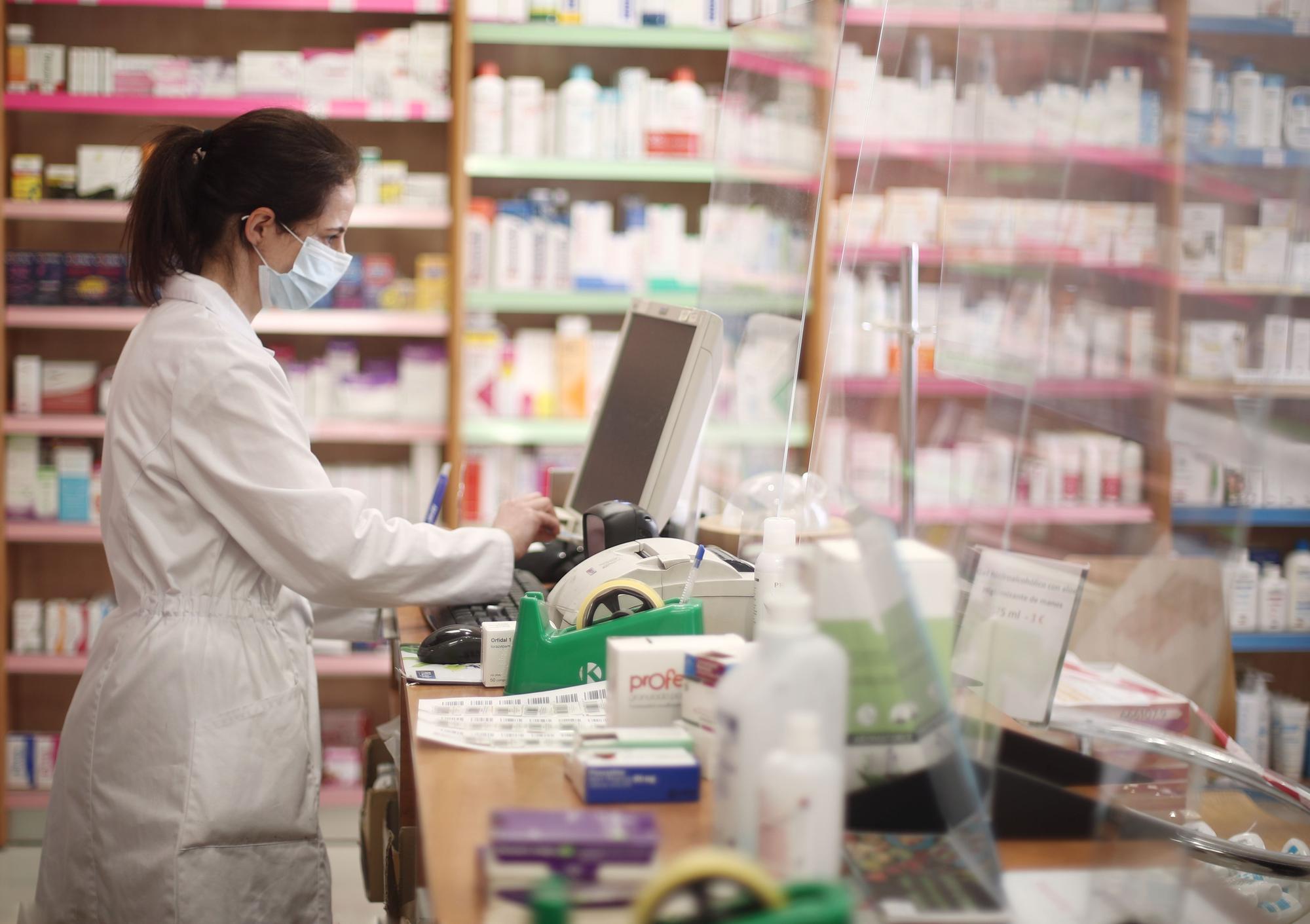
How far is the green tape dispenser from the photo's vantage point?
147 cm

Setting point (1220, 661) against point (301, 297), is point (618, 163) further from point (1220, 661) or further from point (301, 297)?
point (1220, 661)

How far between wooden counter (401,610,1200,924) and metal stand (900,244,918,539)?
0.59 m

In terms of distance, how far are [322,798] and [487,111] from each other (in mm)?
2093

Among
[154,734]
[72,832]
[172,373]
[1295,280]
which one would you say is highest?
[1295,280]

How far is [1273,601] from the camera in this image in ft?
11.2

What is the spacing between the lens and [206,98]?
3498 mm

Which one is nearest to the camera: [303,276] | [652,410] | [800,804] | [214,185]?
[800,804]

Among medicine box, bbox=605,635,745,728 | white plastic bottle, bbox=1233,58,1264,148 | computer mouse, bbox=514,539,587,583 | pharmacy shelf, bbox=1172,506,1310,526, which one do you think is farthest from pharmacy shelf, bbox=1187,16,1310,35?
computer mouse, bbox=514,539,587,583

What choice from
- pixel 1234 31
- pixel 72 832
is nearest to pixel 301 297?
pixel 72 832

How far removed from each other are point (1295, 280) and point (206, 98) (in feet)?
9.76

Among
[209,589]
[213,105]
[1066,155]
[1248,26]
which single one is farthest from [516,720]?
[213,105]

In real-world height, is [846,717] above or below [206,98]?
below

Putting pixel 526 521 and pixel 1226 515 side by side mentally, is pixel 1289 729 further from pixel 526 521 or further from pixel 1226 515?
pixel 526 521

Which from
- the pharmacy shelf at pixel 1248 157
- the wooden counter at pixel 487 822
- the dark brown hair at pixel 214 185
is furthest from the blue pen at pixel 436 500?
the pharmacy shelf at pixel 1248 157
